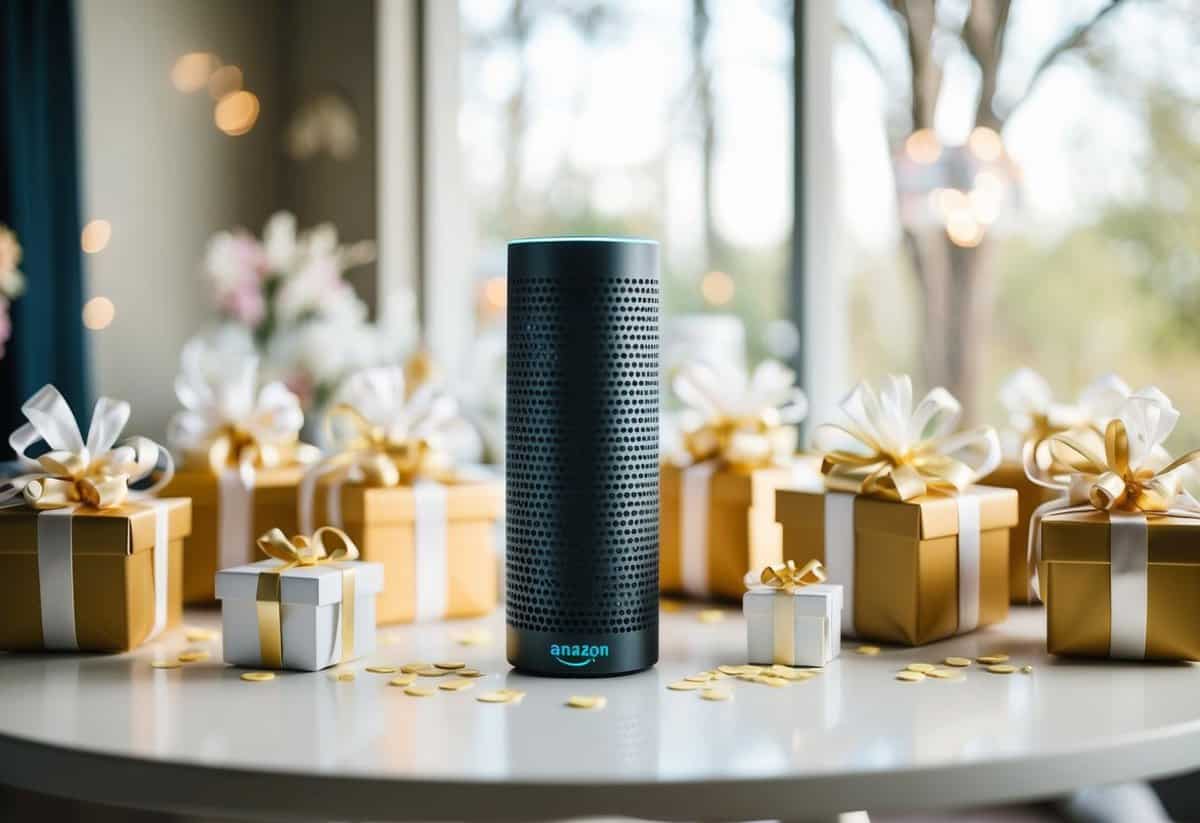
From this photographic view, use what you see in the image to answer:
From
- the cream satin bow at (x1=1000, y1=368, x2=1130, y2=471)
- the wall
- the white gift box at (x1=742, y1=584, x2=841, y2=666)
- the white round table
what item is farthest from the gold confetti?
the wall

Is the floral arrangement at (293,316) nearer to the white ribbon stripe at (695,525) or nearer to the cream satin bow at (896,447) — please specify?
the white ribbon stripe at (695,525)

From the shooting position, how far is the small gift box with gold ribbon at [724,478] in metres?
1.21

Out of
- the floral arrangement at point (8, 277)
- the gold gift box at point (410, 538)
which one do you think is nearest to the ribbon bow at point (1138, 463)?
the gold gift box at point (410, 538)

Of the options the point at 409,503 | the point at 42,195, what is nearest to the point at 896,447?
the point at 409,503

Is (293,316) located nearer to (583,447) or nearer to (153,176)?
(153,176)

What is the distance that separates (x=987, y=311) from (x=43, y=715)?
6.37ft

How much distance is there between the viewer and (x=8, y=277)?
201 cm

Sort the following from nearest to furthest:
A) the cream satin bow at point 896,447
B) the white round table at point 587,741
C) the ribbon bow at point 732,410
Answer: the white round table at point 587,741 < the cream satin bow at point 896,447 < the ribbon bow at point 732,410

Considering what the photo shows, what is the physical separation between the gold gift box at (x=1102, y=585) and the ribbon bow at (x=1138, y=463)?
0.06 ft

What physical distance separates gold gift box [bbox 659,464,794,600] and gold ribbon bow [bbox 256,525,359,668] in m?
0.33

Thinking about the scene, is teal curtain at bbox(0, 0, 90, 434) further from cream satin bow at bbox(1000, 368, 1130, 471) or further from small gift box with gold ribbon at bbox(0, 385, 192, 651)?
cream satin bow at bbox(1000, 368, 1130, 471)

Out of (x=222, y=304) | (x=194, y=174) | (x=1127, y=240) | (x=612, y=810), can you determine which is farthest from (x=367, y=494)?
(x=194, y=174)

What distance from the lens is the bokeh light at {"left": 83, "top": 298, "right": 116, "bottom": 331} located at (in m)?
2.65

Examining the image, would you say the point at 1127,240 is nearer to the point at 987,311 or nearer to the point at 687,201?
the point at 987,311
